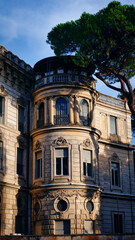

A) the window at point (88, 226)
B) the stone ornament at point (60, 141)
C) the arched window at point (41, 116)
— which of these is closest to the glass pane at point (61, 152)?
the stone ornament at point (60, 141)

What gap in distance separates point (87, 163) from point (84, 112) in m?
4.36

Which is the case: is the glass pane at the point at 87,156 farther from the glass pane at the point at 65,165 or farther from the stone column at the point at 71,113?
the stone column at the point at 71,113

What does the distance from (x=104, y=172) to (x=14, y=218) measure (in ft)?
31.5

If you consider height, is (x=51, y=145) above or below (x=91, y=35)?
below

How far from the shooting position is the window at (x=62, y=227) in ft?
87.4

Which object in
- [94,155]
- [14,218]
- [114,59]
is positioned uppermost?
[114,59]

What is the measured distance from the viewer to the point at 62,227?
26703mm

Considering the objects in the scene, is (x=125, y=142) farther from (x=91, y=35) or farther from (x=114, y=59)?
(x=91, y=35)

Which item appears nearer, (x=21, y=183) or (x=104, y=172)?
(x=21, y=183)

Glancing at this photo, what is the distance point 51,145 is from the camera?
28.6 m

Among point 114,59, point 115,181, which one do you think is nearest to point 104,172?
point 115,181

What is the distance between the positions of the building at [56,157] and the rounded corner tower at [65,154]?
72mm

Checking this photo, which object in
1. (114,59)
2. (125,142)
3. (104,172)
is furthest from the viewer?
(125,142)

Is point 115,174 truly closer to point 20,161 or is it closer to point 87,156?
point 87,156
